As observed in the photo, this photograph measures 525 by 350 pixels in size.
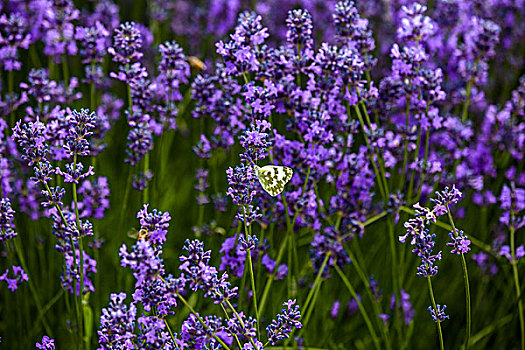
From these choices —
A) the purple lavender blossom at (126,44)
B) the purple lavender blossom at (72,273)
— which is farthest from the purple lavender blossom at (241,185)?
the purple lavender blossom at (126,44)

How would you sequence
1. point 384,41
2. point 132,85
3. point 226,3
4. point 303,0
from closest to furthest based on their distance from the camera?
point 132,85, point 384,41, point 226,3, point 303,0

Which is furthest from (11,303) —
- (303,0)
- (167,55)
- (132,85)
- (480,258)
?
(303,0)

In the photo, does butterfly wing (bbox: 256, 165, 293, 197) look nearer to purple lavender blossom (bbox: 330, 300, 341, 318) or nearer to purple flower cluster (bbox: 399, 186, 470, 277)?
purple flower cluster (bbox: 399, 186, 470, 277)

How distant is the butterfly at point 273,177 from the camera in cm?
175

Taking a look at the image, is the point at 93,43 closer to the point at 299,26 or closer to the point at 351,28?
the point at 299,26

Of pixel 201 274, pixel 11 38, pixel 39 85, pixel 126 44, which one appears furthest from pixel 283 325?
pixel 11 38

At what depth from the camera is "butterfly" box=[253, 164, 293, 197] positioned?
1.75 m

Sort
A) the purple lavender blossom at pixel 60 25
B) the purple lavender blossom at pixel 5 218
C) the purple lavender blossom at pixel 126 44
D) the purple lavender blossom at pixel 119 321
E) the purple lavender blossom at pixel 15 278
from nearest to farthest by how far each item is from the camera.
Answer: the purple lavender blossom at pixel 119 321, the purple lavender blossom at pixel 5 218, the purple lavender blossom at pixel 15 278, the purple lavender blossom at pixel 126 44, the purple lavender blossom at pixel 60 25

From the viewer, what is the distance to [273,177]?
1.77 metres

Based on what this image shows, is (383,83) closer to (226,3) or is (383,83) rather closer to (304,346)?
(304,346)

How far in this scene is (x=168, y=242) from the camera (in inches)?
116

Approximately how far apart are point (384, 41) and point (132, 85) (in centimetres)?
248

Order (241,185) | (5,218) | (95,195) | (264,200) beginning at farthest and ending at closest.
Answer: (95,195) < (264,200) < (5,218) < (241,185)

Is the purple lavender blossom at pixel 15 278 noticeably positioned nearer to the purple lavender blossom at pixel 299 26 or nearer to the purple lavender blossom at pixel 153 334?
the purple lavender blossom at pixel 153 334
